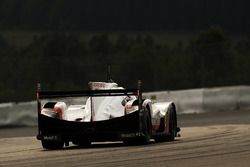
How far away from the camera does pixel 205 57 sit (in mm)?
32500

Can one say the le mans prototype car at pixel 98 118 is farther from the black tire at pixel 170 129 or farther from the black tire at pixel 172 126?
the black tire at pixel 172 126

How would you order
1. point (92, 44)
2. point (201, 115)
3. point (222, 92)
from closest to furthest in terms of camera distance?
1. point (201, 115)
2. point (222, 92)
3. point (92, 44)

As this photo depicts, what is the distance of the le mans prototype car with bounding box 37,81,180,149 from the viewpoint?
14.9 m

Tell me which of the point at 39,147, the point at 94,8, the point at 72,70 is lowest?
the point at 39,147

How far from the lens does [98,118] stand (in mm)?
15031

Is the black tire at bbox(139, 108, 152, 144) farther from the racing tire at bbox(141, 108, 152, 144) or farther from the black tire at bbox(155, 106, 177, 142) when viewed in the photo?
the black tire at bbox(155, 106, 177, 142)

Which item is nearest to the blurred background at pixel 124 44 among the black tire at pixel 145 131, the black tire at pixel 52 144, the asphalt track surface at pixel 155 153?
the asphalt track surface at pixel 155 153

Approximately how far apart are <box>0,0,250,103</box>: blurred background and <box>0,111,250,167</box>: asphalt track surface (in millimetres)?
11027

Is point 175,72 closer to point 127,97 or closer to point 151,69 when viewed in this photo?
point 151,69

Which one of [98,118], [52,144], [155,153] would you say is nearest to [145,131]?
[98,118]

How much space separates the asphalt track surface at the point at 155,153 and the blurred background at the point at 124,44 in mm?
11027

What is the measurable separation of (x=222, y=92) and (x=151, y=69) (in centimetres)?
323

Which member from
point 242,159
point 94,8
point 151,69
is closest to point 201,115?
point 151,69

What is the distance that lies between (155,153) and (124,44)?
40.2 m
